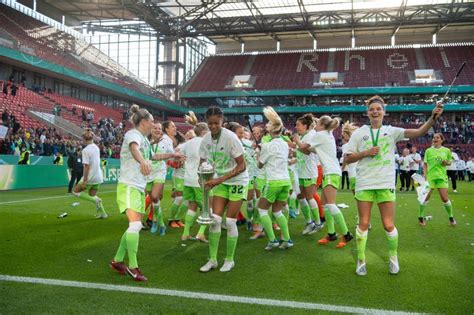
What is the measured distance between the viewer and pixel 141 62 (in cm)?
5528

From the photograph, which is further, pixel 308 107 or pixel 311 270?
pixel 308 107

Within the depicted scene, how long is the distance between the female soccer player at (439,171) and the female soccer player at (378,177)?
440cm

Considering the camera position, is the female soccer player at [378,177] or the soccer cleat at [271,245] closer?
the female soccer player at [378,177]

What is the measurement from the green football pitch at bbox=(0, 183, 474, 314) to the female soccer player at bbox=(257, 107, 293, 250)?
0.40m

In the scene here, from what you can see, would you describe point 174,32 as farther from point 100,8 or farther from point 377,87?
point 377,87

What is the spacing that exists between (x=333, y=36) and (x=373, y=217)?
150 feet

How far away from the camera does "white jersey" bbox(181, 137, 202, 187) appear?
7.39 metres

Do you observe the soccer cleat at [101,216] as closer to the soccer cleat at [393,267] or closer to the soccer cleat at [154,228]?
the soccer cleat at [154,228]

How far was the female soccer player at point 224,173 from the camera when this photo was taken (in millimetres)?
5117

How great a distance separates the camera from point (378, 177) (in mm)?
5156

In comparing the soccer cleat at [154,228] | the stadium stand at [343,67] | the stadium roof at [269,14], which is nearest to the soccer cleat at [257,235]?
the soccer cleat at [154,228]

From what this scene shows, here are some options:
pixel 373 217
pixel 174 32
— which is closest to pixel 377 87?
pixel 174 32

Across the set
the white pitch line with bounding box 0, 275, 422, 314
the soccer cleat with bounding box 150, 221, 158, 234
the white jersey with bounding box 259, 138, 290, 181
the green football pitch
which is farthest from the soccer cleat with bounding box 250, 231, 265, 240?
the white pitch line with bounding box 0, 275, 422, 314

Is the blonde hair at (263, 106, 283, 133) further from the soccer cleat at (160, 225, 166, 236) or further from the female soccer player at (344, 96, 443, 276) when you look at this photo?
the soccer cleat at (160, 225, 166, 236)
